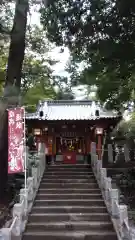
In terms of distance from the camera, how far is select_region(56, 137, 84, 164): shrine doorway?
52.2 ft

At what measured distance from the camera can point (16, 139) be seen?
30.4 feet

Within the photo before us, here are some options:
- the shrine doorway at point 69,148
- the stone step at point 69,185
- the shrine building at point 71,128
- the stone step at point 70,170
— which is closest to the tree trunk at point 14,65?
the stone step at point 69,185

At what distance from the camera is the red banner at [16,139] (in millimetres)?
8953

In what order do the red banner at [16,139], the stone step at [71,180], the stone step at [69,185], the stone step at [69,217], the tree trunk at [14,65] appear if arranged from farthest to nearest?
1. the stone step at [71,180]
2. the stone step at [69,185]
3. the tree trunk at [14,65]
4. the stone step at [69,217]
5. the red banner at [16,139]

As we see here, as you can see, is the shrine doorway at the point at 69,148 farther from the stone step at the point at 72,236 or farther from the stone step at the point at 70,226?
the stone step at the point at 72,236

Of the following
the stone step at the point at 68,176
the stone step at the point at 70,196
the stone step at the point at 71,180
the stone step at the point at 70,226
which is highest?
the stone step at the point at 68,176

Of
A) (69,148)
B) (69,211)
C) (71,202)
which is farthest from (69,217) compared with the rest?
(69,148)

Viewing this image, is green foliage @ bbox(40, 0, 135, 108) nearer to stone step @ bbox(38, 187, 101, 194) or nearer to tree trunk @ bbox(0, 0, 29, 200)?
tree trunk @ bbox(0, 0, 29, 200)

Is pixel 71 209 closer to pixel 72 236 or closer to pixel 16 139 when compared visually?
pixel 72 236

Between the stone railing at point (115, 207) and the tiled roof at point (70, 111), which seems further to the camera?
the tiled roof at point (70, 111)

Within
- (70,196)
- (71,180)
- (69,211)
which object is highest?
(71,180)

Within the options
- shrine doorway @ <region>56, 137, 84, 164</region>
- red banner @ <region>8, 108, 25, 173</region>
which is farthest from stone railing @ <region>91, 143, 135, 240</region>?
shrine doorway @ <region>56, 137, 84, 164</region>

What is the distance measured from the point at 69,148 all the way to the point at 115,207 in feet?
24.9

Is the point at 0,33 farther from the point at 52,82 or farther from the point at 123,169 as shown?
the point at 123,169
